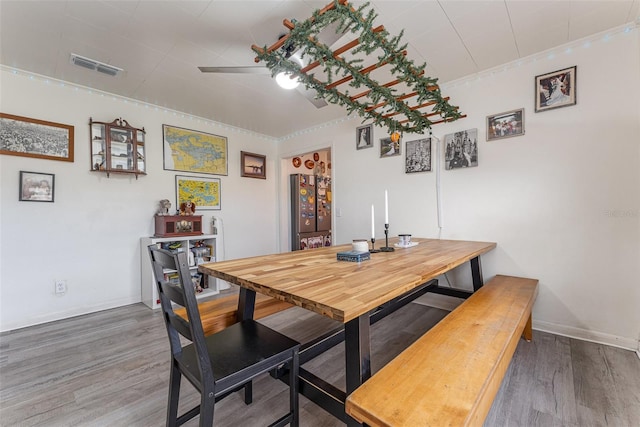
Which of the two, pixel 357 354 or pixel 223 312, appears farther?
pixel 223 312

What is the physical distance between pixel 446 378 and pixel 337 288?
0.49 m

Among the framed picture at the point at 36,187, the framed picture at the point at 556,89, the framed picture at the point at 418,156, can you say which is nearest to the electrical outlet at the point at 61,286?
the framed picture at the point at 36,187

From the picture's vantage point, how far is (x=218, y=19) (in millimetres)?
1854

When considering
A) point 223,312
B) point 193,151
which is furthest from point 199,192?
point 223,312

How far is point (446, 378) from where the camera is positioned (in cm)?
94

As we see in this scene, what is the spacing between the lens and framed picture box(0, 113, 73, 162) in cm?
245

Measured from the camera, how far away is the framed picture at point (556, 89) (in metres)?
2.18

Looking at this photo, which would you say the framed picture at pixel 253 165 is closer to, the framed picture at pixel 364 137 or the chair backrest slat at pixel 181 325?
the framed picture at pixel 364 137

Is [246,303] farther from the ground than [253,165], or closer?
closer

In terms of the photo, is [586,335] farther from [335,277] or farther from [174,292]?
[174,292]

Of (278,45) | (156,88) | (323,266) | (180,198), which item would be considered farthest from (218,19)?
(180,198)

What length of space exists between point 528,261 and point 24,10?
4.26 metres

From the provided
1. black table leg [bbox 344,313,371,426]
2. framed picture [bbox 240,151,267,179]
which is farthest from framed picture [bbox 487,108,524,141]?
framed picture [bbox 240,151,267,179]

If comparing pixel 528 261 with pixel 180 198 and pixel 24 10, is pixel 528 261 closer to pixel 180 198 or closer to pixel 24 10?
pixel 180 198
